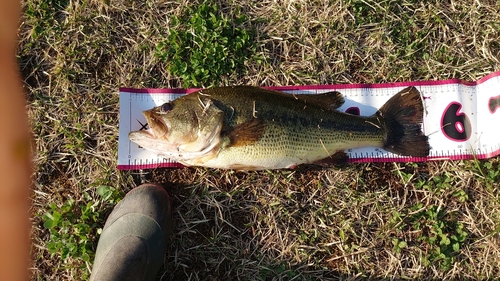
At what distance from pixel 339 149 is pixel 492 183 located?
5.60 feet

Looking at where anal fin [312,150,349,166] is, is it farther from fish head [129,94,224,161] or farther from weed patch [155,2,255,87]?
weed patch [155,2,255,87]

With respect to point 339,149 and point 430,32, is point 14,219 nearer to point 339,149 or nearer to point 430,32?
point 339,149

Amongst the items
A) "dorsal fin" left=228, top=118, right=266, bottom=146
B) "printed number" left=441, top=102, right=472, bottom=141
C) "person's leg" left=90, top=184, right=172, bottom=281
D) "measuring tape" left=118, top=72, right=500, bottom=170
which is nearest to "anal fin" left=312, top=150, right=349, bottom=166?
"measuring tape" left=118, top=72, right=500, bottom=170

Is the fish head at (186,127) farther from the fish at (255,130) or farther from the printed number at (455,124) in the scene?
the printed number at (455,124)

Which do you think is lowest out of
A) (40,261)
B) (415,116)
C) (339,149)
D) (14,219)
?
(40,261)

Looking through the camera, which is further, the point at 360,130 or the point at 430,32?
the point at 430,32

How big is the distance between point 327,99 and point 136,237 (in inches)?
91.6

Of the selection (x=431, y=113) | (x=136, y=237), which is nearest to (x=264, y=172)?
(x=136, y=237)

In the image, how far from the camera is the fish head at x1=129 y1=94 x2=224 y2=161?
3164 millimetres

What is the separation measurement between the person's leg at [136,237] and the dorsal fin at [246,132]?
39.2 inches

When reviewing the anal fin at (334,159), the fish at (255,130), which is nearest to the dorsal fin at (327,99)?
the fish at (255,130)

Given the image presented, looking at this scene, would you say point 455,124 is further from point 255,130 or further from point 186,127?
point 186,127

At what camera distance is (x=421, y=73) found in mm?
3883

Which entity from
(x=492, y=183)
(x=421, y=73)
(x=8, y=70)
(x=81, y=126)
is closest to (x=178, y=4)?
(x=81, y=126)
